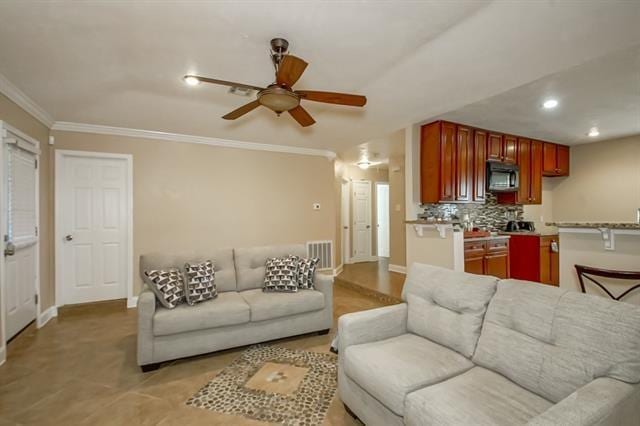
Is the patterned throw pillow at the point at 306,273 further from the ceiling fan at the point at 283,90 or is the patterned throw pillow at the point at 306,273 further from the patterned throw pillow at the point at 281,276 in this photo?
the ceiling fan at the point at 283,90

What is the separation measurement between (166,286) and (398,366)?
2.12 m

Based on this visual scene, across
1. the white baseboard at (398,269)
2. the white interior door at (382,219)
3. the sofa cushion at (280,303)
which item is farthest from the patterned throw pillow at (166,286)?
the white interior door at (382,219)

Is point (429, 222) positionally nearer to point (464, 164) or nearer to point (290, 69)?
point (464, 164)

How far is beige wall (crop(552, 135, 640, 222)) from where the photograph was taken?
5.18 meters

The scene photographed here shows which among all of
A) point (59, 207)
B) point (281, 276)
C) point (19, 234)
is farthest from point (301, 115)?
point (59, 207)

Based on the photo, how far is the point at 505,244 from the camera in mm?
4516

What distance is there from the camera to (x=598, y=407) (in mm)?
1065

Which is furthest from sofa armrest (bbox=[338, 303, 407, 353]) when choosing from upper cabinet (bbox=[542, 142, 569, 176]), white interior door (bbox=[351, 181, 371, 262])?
white interior door (bbox=[351, 181, 371, 262])

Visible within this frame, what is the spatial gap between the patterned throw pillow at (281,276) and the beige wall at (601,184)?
19.4 ft

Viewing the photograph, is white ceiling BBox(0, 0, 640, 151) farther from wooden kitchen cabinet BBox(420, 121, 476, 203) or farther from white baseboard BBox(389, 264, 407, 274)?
white baseboard BBox(389, 264, 407, 274)

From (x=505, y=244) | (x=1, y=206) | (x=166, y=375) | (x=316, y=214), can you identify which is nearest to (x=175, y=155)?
(x=1, y=206)

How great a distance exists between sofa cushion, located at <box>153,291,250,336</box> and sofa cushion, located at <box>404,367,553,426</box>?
1.80m

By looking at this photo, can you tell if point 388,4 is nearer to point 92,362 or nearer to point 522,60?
point 522,60

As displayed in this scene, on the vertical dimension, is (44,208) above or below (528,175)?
below
